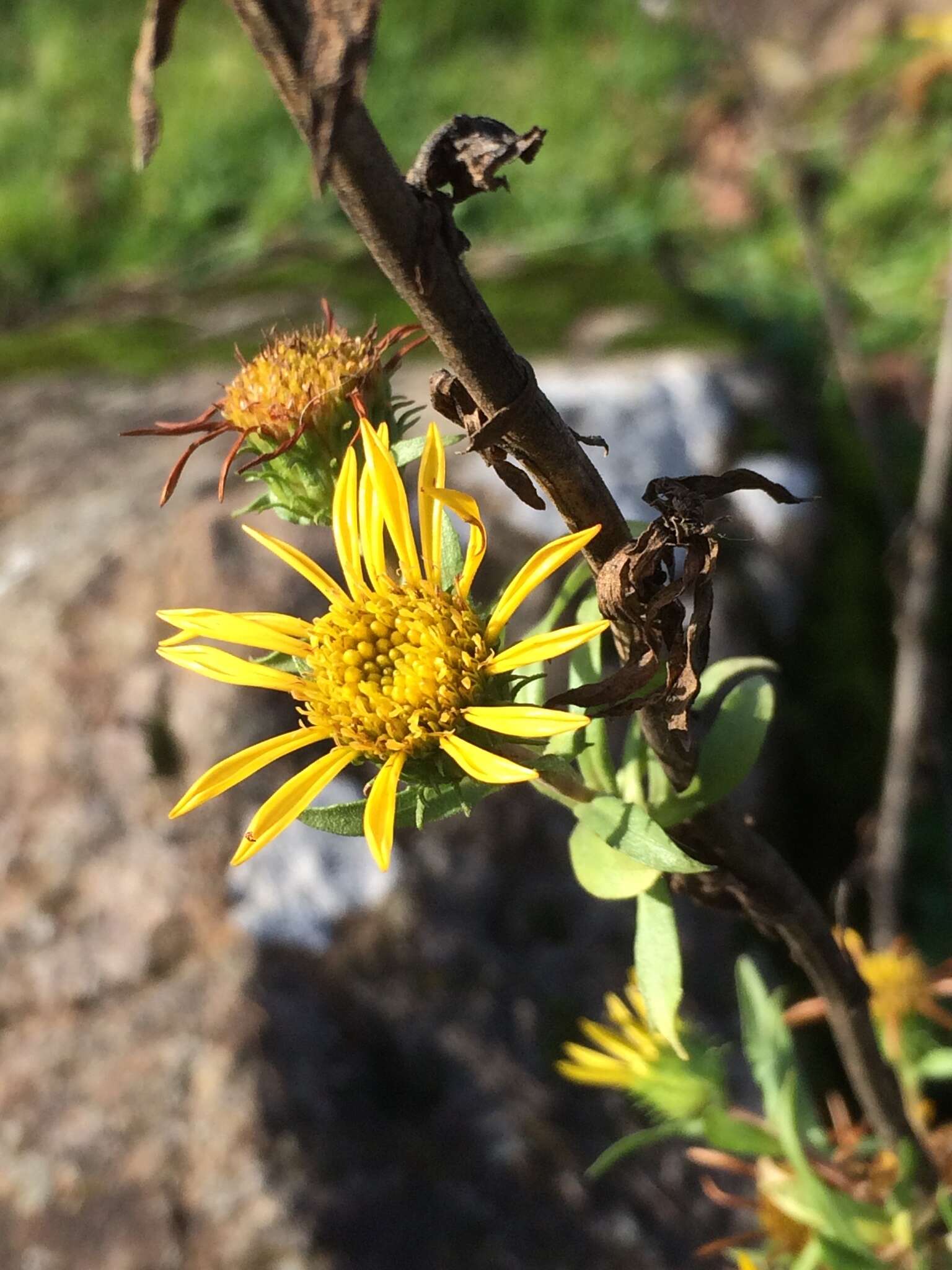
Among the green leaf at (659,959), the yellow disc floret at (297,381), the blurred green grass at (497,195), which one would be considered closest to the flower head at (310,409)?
the yellow disc floret at (297,381)

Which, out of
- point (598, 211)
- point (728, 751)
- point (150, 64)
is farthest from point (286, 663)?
point (598, 211)

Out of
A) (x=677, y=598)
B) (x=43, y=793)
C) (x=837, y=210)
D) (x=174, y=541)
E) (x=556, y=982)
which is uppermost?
(x=837, y=210)

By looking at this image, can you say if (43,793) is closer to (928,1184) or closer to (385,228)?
(928,1184)

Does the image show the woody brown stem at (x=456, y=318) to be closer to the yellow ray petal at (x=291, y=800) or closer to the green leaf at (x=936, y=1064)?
the yellow ray petal at (x=291, y=800)

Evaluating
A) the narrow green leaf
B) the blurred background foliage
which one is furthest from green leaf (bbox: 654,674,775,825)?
the blurred background foliage

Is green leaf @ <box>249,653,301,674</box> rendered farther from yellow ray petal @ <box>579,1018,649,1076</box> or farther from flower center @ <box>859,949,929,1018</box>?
flower center @ <box>859,949,929,1018</box>

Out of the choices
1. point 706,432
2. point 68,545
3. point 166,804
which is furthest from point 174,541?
point 706,432

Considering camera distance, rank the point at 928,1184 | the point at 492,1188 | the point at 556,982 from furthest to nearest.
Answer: the point at 556,982 → the point at 492,1188 → the point at 928,1184

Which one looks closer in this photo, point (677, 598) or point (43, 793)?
point (677, 598)
